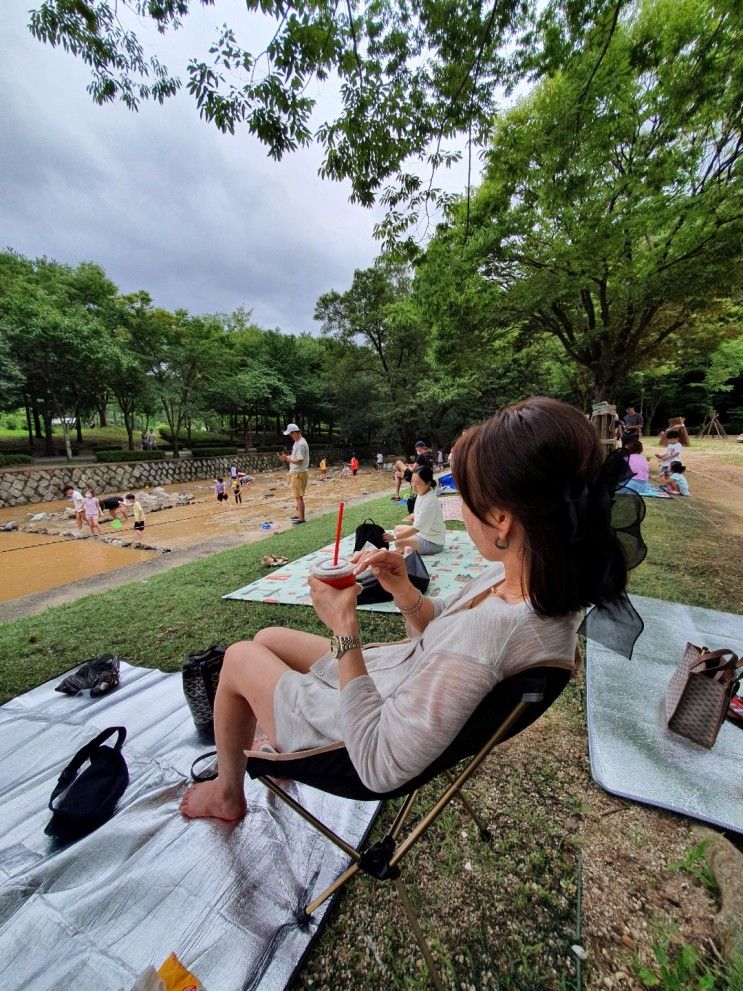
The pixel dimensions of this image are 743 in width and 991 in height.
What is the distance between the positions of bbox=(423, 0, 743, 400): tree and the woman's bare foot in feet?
20.0

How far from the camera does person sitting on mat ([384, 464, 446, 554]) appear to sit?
4.30m

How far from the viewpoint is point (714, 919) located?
1196 millimetres

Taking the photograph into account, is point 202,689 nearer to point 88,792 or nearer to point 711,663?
point 88,792

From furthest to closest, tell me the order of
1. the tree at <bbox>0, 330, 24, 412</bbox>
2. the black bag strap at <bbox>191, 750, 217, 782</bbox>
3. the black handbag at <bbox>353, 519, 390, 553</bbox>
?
the tree at <bbox>0, 330, 24, 412</bbox>, the black handbag at <bbox>353, 519, 390, 553</bbox>, the black bag strap at <bbox>191, 750, 217, 782</bbox>

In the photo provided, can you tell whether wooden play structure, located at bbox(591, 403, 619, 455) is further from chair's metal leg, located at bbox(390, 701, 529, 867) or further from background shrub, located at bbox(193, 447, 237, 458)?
background shrub, located at bbox(193, 447, 237, 458)

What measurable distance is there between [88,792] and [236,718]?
854 mm

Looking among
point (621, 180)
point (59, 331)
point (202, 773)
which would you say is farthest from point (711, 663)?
point (59, 331)

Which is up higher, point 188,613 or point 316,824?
point 316,824

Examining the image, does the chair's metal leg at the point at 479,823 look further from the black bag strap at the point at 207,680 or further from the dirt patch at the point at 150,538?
the dirt patch at the point at 150,538

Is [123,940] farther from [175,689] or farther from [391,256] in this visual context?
[391,256]

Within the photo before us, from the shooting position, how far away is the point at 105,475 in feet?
53.7

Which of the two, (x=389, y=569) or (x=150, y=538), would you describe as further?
(x=150, y=538)

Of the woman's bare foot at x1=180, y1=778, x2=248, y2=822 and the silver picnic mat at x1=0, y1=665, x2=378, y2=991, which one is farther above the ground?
the woman's bare foot at x1=180, y1=778, x2=248, y2=822

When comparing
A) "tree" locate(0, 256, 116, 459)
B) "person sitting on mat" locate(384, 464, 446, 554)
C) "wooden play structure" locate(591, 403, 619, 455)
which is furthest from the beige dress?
"tree" locate(0, 256, 116, 459)
